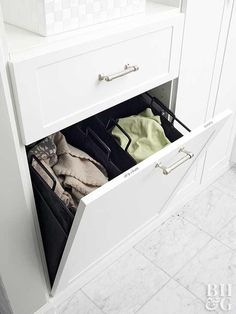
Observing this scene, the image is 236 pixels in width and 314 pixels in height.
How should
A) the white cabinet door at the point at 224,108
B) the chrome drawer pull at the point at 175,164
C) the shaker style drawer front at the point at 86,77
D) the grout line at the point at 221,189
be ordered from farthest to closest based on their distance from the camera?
the grout line at the point at 221,189, the white cabinet door at the point at 224,108, the chrome drawer pull at the point at 175,164, the shaker style drawer front at the point at 86,77

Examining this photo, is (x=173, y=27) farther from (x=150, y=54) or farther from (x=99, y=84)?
(x=99, y=84)

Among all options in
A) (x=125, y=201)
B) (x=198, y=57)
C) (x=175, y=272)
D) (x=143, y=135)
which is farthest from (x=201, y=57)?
(x=175, y=272)

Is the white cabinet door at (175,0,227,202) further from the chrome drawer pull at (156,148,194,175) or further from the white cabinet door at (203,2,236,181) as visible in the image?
the chrome drawer pull at (156,148,194,175)

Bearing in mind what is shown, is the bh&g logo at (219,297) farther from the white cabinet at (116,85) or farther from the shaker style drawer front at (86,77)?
the shaker style drawer front at (86,77)

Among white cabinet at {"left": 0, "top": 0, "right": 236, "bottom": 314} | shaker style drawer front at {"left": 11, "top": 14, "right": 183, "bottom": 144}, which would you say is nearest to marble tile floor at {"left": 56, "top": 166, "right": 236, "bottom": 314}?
white cabinet at {"left": 0, "top": 0, "right": 236, "bottom": 314}

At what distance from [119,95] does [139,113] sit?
0.28 m

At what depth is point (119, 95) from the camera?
0.95 meters

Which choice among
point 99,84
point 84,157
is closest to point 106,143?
point 84,157

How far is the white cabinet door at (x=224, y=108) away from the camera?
4.33 ft

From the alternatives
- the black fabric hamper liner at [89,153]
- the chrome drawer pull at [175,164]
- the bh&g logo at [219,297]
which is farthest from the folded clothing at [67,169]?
the bh&g logo at [219,297]

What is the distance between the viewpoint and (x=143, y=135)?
1.14 m

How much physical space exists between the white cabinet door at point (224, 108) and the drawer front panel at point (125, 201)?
43cm

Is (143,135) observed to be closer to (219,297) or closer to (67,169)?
(67,169)

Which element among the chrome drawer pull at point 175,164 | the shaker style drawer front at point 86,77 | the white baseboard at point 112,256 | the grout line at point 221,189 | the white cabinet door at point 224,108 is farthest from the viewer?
the grout line at point 221,189
